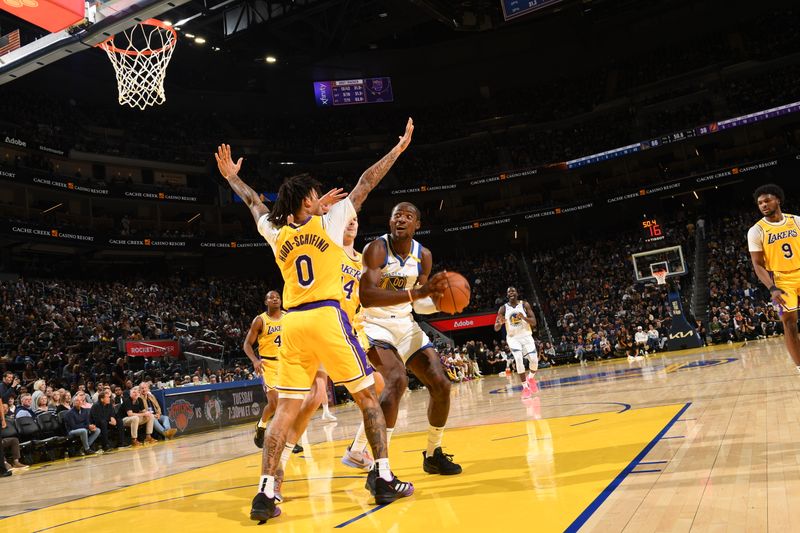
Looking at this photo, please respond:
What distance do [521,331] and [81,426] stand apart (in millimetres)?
9617

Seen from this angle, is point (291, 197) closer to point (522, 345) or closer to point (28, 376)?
point (522, 345)

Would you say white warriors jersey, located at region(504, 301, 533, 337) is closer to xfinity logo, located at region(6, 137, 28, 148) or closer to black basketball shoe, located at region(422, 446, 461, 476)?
black basketball shoe, located at region(422, 446, 461, 476)

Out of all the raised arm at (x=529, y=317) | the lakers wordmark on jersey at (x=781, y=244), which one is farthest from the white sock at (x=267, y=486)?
the raised arm at (x=529, y=317)

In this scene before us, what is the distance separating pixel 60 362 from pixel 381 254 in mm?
18334

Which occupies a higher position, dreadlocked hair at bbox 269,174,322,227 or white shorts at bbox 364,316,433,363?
dreadlocked hair at bbox 269,174,322,227

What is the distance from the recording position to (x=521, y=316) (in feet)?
42.6

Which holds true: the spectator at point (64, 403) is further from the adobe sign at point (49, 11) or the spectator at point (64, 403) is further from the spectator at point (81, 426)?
the adobe sign at point (49, 11)

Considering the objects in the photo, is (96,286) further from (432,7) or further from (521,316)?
(521,316)

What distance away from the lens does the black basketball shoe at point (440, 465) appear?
5.07m

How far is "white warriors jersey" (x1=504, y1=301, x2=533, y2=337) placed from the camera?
42.8 feet

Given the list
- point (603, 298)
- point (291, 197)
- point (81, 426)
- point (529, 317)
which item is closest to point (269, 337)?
point (291, 197)

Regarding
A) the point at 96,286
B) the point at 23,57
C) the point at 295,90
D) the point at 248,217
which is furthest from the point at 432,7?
the point at 23,57

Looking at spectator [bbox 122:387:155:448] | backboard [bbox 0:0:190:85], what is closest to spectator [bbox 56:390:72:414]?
spectator [bbox 122:387:155:448]

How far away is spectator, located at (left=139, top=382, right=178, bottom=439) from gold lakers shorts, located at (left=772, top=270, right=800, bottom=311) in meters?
13.2
